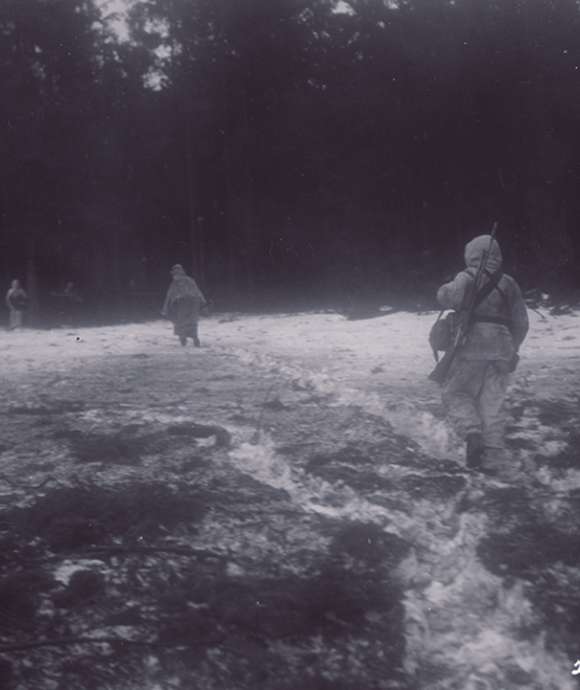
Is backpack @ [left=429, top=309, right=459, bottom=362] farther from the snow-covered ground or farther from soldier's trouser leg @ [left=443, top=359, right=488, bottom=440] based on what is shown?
the snow-covered ground

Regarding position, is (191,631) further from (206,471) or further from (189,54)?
(189,54)

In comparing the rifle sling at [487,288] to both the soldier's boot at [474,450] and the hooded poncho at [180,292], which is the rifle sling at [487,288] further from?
the hooded poncho at [180,292]

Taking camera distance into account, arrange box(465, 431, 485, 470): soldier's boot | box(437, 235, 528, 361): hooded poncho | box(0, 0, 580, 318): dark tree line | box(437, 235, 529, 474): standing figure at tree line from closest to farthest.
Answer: box(465, 431, 485, 470): soldier's boot < box(437, 235, 529, 474): standing figure at tree line < box(437, 235, 528, 361): hooded poncho < box(0, 0, 580, 318): dark tree line

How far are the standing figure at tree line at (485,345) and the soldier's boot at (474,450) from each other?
0.36ft

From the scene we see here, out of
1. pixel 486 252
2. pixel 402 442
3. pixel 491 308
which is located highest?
pixel 486 252

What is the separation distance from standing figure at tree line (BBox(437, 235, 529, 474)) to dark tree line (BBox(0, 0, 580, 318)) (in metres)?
13.8

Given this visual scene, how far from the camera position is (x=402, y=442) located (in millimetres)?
7020

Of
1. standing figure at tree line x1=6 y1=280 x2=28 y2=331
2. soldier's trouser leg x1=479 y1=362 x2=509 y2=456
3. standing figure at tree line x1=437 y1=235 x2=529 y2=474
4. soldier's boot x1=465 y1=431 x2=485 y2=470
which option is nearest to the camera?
soldier's boot x1=465 y1=431 x2=485 y2=470

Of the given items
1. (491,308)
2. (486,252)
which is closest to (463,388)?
(491,308)

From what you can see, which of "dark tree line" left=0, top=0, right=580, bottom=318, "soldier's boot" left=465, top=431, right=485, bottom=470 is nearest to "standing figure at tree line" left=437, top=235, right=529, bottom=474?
"soldier's boot" left=465, top=431, right=485, bottom=470

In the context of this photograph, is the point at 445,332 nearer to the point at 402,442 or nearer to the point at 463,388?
the point at 463,388

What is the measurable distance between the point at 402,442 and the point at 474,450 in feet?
3.29

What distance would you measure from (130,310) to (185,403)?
19027mm

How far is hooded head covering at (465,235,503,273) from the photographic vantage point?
Answer: 21.9 ft
